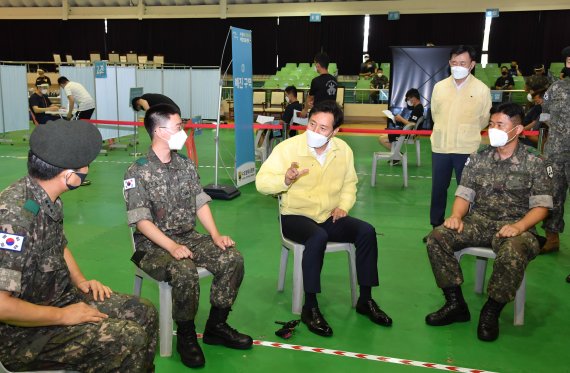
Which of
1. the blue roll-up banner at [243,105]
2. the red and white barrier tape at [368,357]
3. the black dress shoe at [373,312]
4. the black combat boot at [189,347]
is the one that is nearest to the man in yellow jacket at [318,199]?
the black dress shoe at [373,312]

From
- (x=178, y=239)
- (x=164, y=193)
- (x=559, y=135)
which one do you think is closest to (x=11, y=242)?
(x=164, y=193)

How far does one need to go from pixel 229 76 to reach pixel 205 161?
10639 mm

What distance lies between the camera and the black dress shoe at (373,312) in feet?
10.6

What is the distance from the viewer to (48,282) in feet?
6.47

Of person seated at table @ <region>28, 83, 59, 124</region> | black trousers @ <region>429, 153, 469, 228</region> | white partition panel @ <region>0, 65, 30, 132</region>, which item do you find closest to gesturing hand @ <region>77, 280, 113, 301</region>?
black trousers @ <region>429, 153, 469, 228</region>

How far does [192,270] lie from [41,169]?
104cm

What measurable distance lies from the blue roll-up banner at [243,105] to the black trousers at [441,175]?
2.72 m

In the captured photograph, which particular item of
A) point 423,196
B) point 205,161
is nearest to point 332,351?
point 423,196

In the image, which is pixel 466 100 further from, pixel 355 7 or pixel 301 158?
pixel 355 7

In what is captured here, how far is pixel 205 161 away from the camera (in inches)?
361

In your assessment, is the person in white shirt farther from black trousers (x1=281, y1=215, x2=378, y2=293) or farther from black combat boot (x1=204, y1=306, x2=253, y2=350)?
black combat boot (x1=204, y1=306, x2=253, y2=350)

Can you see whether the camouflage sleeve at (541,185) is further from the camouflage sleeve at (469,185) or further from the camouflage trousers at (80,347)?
the camouflage trousers at (80,347)

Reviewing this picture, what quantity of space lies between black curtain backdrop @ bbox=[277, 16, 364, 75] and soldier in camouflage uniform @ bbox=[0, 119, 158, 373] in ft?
59.7

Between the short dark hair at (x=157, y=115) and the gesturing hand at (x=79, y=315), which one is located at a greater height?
the short dark hair at (x=157, y=115)
